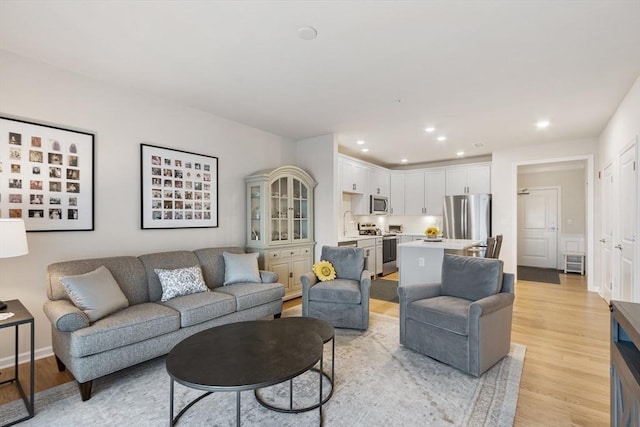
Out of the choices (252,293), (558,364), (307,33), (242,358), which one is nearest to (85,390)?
(242,358)

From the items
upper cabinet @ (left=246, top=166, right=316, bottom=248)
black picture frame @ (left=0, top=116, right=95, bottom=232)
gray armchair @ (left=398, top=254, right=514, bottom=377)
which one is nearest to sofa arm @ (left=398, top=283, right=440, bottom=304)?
gray armchair @ (left=398, top=254, right=514, bottom=377)

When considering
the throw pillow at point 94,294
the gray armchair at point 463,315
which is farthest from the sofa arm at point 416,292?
the throw pillow at point 94,294

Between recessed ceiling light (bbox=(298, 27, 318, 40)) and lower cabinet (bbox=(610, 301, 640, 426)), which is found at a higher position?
recessed ceiling light (bbox=(298, 27, 318, 40))

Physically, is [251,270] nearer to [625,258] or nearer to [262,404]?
[262,404]

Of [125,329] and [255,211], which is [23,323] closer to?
[125,329]

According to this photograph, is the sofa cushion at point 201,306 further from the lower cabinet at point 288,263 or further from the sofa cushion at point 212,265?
the lower cabinet at point 288,263

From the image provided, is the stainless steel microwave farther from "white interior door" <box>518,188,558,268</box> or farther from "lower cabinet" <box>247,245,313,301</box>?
"white interior door" <box>518,188,558,268</box>

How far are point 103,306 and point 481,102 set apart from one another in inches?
167

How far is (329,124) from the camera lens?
14.8 ft

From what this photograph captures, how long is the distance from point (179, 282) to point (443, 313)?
8.08 ft

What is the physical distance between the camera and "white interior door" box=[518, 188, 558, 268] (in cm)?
748

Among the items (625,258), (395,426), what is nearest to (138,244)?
(395,426)

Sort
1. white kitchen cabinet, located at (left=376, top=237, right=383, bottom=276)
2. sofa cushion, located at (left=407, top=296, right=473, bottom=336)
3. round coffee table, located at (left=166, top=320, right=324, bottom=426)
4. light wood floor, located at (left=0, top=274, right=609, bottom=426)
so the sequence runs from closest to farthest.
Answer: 1. round coffee table, located at (left=166, top=320, right=324, bottom=426)
2. light wood floor, located at (left=0, top=274, right=609, bottom=426)
3. sofa cushion, located at (left=407, top=296, right=473, bottom=336)
4. white kitchen cabinet, located at (left=376, top=237, right=383, bottom=276)

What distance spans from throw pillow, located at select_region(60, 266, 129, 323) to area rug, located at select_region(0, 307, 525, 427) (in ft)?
1.75
